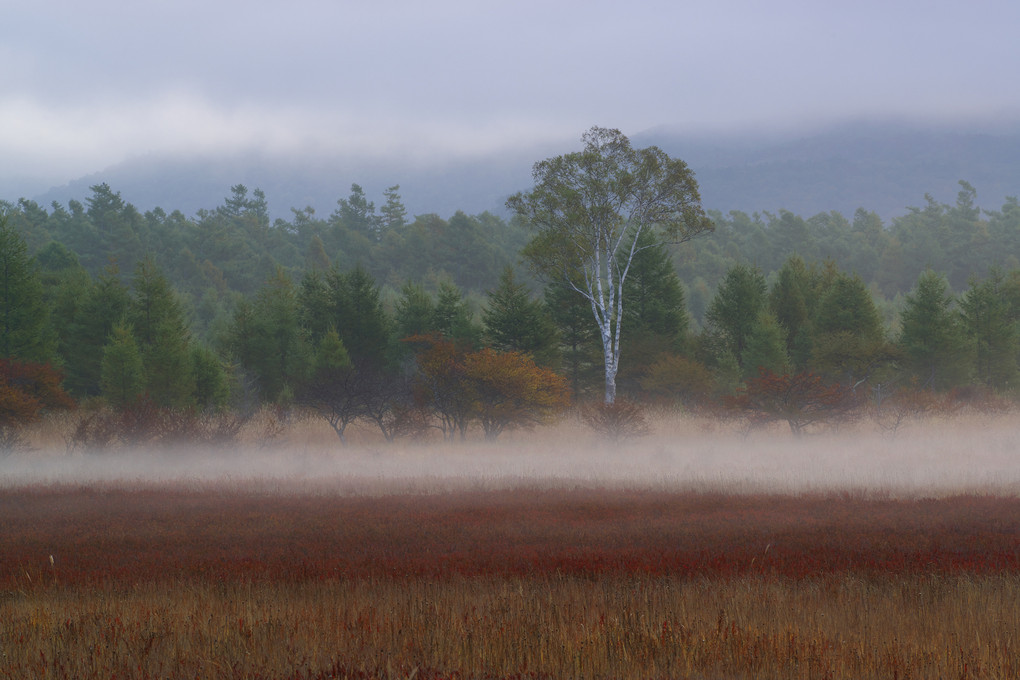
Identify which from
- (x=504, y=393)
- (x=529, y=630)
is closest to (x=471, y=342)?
(x=504, y=393)

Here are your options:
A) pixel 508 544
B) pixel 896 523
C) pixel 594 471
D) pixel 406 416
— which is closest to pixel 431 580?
pixel 508 544

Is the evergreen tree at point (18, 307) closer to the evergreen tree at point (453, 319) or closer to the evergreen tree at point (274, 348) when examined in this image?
the evergreen tree at point (274, 348)

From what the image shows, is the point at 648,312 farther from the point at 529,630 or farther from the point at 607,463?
the point at 529,630

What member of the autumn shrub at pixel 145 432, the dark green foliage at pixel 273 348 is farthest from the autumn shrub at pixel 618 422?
the dark green foliage at pixel 273 348

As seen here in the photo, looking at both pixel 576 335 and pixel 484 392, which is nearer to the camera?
pixel 484 392

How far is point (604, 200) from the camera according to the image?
1476 inches

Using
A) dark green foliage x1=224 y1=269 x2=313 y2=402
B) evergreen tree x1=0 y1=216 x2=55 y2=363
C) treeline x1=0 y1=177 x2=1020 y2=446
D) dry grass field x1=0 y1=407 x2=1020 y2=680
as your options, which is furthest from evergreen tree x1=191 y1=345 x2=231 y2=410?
dry grass field x1=0 y1=407 x2=1020 y2=680

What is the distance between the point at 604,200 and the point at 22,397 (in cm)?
2520

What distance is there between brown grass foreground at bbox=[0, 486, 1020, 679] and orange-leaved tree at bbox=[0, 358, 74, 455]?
41.7ft

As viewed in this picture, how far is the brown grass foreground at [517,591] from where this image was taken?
5691 mm

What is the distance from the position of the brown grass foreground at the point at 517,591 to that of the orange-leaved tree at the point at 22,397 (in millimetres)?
12697

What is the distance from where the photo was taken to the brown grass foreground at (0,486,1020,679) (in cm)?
569

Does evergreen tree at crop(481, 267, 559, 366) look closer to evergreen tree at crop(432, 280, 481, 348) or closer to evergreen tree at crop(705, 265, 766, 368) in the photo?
Result: evergreen tree at crop(432, 280, 481, 348)

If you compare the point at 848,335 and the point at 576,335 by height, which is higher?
the point at 576,335
